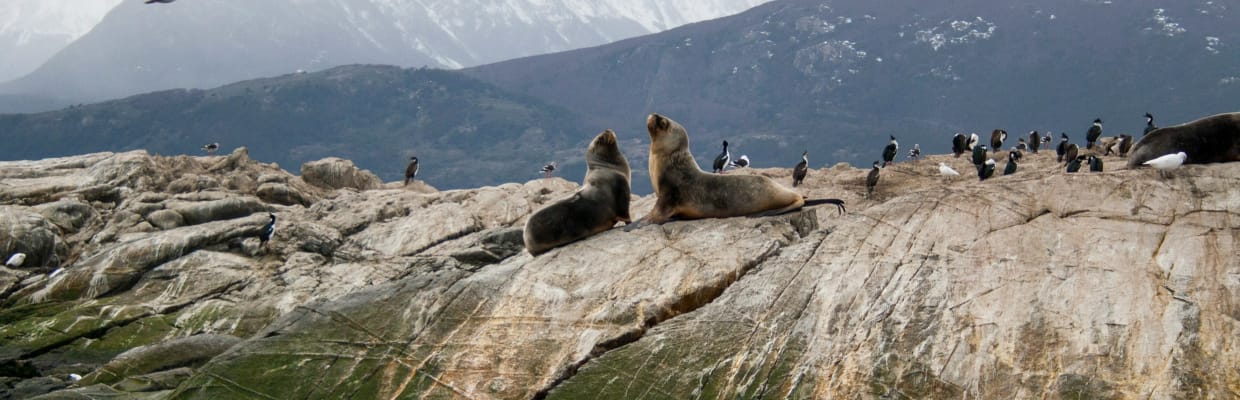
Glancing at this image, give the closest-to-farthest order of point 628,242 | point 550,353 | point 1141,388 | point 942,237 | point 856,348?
1. point 1141,388
2. point 856,348
3. point 550,353
4. point 942,237
5. point 628,242

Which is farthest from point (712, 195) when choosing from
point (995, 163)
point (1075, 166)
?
point (995, 163)

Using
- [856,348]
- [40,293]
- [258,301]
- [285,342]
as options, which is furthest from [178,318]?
[856,348]

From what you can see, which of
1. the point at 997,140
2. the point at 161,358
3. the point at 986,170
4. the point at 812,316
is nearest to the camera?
the point at 812,316

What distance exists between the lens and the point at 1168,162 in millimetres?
12680

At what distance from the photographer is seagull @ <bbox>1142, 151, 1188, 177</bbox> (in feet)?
41.3

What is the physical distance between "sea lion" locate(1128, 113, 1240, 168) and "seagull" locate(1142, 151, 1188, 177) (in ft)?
1.22

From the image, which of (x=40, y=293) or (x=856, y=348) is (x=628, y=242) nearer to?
(x=856, y=348)

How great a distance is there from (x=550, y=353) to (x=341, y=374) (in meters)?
2.57

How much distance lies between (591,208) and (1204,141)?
886cm

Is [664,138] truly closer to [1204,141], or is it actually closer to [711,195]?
[711,195]

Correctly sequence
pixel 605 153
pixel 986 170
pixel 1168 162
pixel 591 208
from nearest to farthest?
pixel 1168 162 < pixel 591 208 < pixel 605 153 < pixel 986 170

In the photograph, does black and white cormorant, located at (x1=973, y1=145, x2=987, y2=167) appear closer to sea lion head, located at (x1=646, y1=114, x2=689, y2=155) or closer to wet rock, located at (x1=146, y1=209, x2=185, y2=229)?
sea lion head, located at (x1=646, y1=114, x2=689, y2=155)

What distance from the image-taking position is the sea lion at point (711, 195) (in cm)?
1349

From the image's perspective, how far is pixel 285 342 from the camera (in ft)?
38.1
